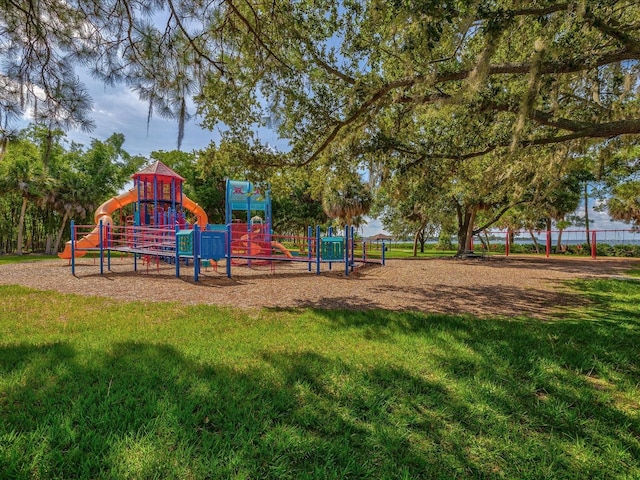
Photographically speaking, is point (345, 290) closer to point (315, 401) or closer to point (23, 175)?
point (315, 401)

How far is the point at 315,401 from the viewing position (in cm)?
281

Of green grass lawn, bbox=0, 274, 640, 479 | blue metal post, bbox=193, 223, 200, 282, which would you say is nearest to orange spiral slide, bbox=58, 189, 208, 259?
blue metal post, bbox=193, 223, 200, 282

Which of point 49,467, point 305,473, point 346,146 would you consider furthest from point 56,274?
point 305,473

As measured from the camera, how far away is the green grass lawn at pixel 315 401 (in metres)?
2.09

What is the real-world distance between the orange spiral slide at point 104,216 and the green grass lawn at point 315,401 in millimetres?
11840

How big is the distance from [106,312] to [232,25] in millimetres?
5212

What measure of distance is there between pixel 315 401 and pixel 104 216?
18.1 metres

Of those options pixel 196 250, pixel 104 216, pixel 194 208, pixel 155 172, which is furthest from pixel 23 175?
pixel 196 250

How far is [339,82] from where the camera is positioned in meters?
Result: 7.91

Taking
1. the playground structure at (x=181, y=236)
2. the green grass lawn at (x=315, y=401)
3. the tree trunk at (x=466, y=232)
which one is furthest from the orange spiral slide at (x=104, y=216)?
the tree trunk at (x=466, y=232)

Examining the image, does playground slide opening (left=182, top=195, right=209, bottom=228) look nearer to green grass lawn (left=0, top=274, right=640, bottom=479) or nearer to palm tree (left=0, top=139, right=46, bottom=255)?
palm tree (left=0, top=139, right=46, bottom=255)

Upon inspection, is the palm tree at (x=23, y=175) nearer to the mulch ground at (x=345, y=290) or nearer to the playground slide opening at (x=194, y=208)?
the playground slide opening at (x=194, y=208)

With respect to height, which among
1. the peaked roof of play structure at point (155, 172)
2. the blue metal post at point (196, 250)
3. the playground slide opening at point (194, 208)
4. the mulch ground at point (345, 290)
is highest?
the peaked roof of play structure at point (155, 172)

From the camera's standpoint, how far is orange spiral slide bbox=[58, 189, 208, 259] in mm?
15188
